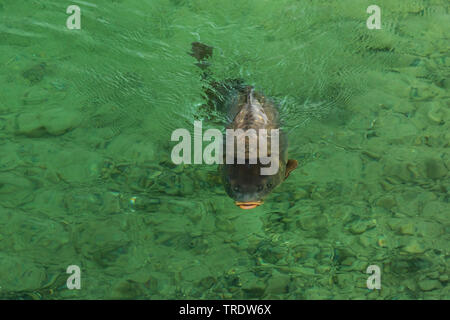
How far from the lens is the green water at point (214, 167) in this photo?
468cm

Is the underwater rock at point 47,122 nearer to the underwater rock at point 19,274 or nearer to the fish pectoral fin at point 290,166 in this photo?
the underwater rock at point 19,274

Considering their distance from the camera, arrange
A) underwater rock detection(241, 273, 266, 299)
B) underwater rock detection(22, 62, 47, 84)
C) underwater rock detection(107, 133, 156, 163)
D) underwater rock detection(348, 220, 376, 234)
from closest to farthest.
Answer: underwater rock detection(241, 273, 266, 299), underwater rock detection(348, 220, 376, 234), underwater rock detection(107, 133, 156, 163), underwater rock detection(22, 62, 47, 84)

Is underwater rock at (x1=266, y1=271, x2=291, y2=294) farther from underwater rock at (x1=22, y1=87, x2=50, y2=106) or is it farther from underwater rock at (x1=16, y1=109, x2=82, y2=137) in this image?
underwater rock at (x1=22, y1=87, x2=50, y2=106)

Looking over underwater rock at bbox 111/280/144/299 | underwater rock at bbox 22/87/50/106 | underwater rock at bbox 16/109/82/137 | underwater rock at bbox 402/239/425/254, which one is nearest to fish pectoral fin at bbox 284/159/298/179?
underwater rock at bbox 402/239/425/254

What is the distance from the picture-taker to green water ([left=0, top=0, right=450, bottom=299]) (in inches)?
184

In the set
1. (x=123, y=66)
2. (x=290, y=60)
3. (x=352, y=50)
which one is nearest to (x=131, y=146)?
(x=123, y=66)

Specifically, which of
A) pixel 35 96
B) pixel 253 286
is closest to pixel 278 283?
pixel 253 286

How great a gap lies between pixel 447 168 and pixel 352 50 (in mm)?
2550

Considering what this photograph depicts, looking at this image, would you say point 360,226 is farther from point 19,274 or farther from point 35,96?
point 35,96

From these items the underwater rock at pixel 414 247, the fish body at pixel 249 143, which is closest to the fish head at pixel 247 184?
the fish body at pixel 249 143

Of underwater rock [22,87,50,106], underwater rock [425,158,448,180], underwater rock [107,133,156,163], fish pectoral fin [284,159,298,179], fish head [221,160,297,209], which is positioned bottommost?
fish head [221,160,297,209]

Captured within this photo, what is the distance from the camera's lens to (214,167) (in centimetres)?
551

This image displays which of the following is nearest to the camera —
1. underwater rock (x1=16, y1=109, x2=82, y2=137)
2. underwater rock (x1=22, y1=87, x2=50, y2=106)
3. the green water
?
the green water

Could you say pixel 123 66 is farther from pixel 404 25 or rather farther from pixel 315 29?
pixel 404 25
